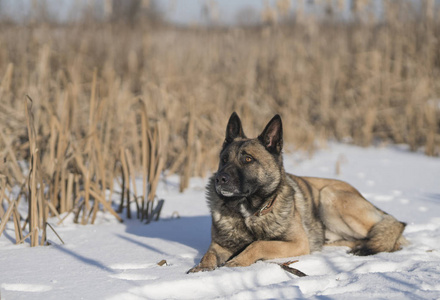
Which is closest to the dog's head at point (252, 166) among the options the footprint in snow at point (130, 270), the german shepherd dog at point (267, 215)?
the german shepherd dog at point (267, 215)

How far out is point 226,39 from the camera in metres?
9.70

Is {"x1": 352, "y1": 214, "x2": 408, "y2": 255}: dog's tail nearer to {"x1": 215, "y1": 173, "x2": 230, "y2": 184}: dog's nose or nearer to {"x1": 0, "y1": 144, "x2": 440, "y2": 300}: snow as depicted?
{"x1": 0, "y1": 144, "x2": 440, "y2": 300}: snow

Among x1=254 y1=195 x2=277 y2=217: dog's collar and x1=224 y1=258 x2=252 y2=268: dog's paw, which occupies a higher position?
x1=254 y1=195 x2=277 y2=217: dog's collar

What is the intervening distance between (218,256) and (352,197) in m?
1.34

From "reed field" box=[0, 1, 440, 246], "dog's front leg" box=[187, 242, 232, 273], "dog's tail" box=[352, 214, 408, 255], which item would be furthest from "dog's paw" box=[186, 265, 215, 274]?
"reed field" box=[0, 1, 440, 246]

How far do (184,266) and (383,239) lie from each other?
1.49 metres

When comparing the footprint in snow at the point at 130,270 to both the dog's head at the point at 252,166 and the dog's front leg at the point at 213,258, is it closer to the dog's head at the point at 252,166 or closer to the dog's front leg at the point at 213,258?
the dog's front leg at the point at 213,258

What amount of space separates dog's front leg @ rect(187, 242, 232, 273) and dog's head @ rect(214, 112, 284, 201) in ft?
1.23

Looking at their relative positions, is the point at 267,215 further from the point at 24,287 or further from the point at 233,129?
the point at 24,287

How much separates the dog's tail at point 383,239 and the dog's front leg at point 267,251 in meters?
0.46

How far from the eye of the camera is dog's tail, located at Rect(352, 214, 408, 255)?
3.46 m

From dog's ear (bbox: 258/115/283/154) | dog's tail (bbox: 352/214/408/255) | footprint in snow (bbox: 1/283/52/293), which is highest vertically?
dog's ear (bbox: 258/115/283/154)

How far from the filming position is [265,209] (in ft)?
11.5

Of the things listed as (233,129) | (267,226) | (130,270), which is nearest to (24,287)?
(130,270)
